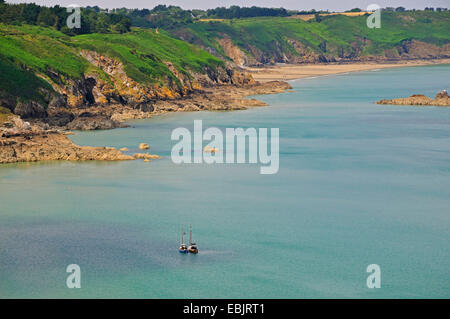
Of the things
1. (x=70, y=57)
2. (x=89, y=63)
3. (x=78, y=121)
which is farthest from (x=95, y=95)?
(x=78, y=121)

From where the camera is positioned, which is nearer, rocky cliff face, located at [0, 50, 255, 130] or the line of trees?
rocky cliff face, located at [0, 50, 255, 130]

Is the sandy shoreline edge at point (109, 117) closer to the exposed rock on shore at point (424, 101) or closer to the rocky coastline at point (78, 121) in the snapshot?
the rocky coastline at point (78, 121)

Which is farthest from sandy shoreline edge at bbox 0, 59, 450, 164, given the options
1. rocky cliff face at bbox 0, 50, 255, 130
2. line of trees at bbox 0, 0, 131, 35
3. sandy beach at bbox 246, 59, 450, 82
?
line of trees at bbox 0, 0, 131, 35

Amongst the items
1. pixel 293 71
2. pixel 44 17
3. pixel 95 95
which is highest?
pixel 44 17

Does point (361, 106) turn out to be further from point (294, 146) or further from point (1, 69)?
point (1, 69)

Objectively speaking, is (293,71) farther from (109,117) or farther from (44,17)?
(109,117)

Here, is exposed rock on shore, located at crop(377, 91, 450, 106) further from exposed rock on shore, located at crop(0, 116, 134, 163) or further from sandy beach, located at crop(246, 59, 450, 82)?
exposed rock on shore, located at crop(0, 116, 134, 163)

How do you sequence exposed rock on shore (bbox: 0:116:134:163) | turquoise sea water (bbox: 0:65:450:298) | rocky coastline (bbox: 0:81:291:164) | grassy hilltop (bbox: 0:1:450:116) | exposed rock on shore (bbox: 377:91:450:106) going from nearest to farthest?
turquoise sea water (bbox: 0:65:450:298) → exposed rock on shore (bbox: 0:116:134:163) → rocky coastline (bbox: 0:81:291:164) → grassy hilltop (bbox: 0:1:450:116) → exposed rock on shore (bbox: 377:91:450:106)

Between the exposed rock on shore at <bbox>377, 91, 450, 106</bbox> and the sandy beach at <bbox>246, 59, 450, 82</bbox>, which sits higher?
the sandy beach at <bbox>246, 59, 450, 82</bbox>
